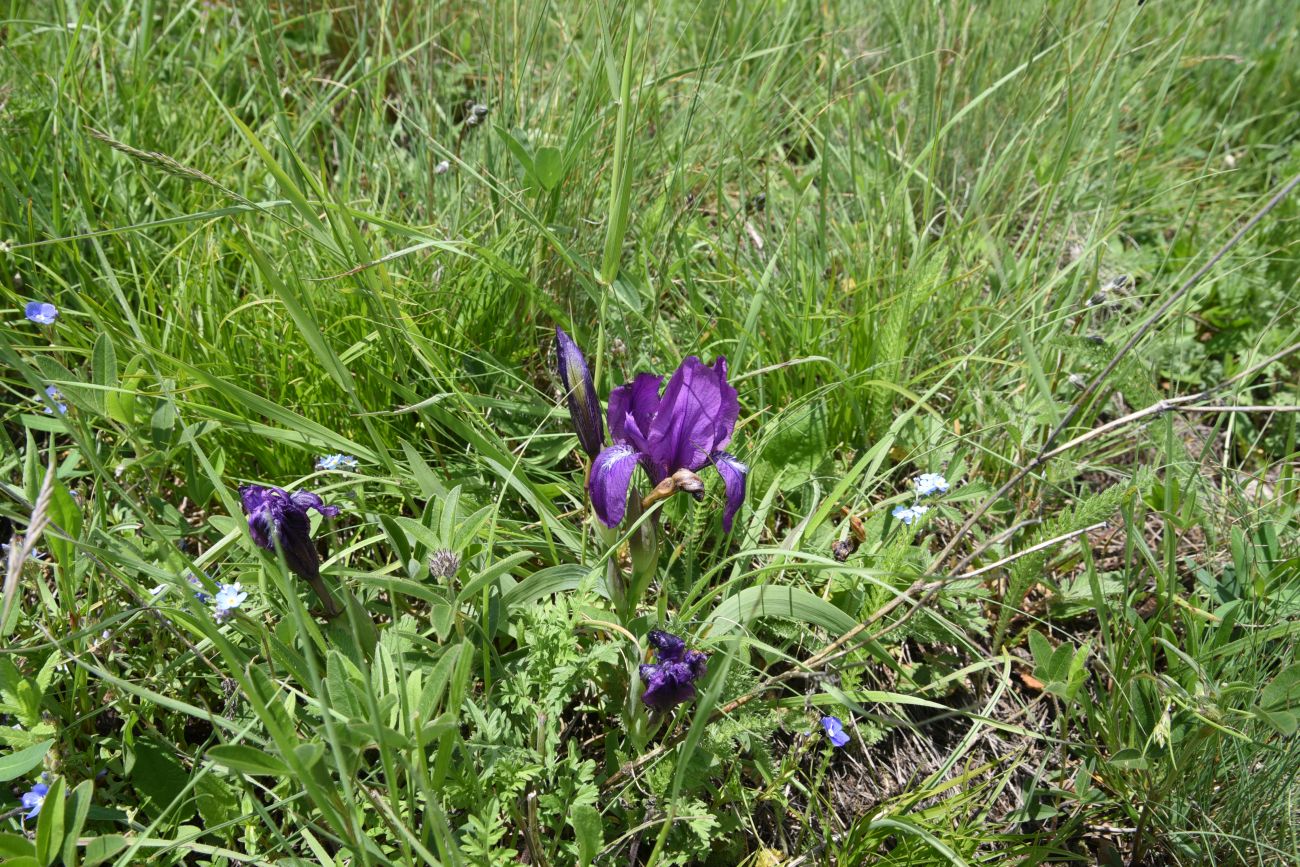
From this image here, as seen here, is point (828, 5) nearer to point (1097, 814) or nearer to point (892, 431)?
point (892, 431)

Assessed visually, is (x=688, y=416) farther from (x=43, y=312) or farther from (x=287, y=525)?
(x=43, y=312)

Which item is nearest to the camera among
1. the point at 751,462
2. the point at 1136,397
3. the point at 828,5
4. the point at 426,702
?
the point at 426,702

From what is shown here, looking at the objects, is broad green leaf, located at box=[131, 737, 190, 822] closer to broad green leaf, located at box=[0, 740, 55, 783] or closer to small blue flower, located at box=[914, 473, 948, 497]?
broad green leaf, located at box=[0, 740, 55, 783]

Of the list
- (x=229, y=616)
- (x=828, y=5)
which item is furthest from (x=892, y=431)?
(x=828, y=5)

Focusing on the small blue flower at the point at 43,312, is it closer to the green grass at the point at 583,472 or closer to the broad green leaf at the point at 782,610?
the green grass at the point at 583,472

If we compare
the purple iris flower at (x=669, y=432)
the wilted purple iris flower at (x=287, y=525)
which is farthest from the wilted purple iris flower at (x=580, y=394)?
the wilted purple iris flower at (x=287, y=525)

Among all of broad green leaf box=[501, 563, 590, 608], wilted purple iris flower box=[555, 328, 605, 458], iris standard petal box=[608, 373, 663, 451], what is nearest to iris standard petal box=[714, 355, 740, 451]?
iris standard petal box=[608, 373, 663, 451]

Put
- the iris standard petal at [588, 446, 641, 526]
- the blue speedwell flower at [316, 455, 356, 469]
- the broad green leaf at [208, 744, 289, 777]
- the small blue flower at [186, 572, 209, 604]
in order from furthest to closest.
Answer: the blue speedwell flower at [316, 455, 356, 469]
the small blue flower at [186, 572, 209, 604]
the iris standard petal at [588, 446, 641, 526]
the broad green leaf at [208, 744, 289, 777]
